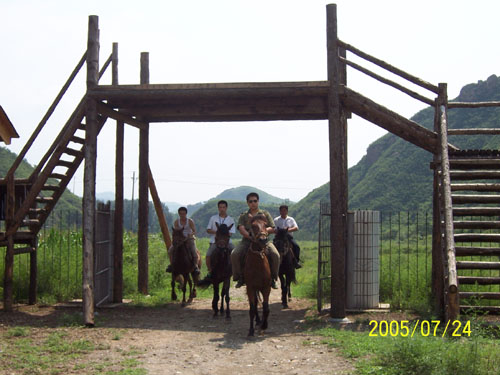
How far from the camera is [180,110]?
48.5ft

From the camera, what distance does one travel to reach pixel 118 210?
49.0 feet

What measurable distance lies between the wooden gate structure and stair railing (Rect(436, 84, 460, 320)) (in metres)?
0.02

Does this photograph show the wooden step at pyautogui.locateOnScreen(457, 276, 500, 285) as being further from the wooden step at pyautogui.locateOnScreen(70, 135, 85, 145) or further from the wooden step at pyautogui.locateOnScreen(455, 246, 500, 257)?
the wooden step at pyautogui.locateOnScreen(70, 135, 85, 145)

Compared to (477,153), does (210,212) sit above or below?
above

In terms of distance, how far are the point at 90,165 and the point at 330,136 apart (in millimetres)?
5028

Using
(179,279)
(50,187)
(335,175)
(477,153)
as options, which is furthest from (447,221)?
(50,187)

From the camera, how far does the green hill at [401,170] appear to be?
222 feet

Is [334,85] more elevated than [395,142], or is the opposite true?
[395,142]

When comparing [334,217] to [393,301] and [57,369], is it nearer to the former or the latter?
[393,301]

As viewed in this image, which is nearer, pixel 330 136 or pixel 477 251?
pixel 477 251

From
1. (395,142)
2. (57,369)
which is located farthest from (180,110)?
(395,142)

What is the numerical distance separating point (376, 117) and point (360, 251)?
3010 millimetres

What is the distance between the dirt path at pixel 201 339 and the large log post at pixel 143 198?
1.88 meters

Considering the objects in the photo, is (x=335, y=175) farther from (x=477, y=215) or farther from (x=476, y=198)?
(x=477, y=215)
